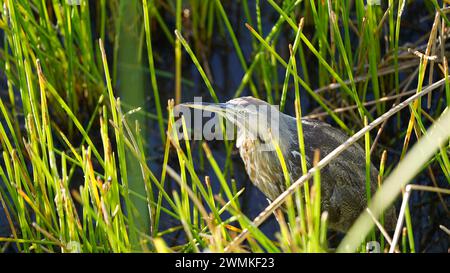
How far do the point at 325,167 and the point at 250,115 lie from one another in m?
0.34

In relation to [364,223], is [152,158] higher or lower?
lower

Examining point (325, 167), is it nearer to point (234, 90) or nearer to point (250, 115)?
point (250, 115)

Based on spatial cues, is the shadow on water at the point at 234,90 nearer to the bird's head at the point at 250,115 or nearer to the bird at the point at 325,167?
the bird at the point at 325,167

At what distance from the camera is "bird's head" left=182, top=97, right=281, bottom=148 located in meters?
2.30

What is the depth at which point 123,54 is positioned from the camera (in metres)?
3.11

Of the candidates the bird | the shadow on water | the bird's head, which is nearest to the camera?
the bird's head

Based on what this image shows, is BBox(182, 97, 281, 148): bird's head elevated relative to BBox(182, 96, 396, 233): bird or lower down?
elevated

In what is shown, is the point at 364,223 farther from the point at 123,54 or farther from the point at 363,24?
the point at 123,54

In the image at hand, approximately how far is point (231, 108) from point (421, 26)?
135 cm

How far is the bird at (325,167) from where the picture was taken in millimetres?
2508

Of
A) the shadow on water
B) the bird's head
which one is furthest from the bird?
the shadow on water

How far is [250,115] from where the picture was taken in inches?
93.0

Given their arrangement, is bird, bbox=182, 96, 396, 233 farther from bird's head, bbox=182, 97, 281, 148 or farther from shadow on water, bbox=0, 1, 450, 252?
shadow on water, bbox=0, 1, 450, 252

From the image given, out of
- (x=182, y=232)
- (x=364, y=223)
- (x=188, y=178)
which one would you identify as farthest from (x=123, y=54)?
(x=364, y=223)
